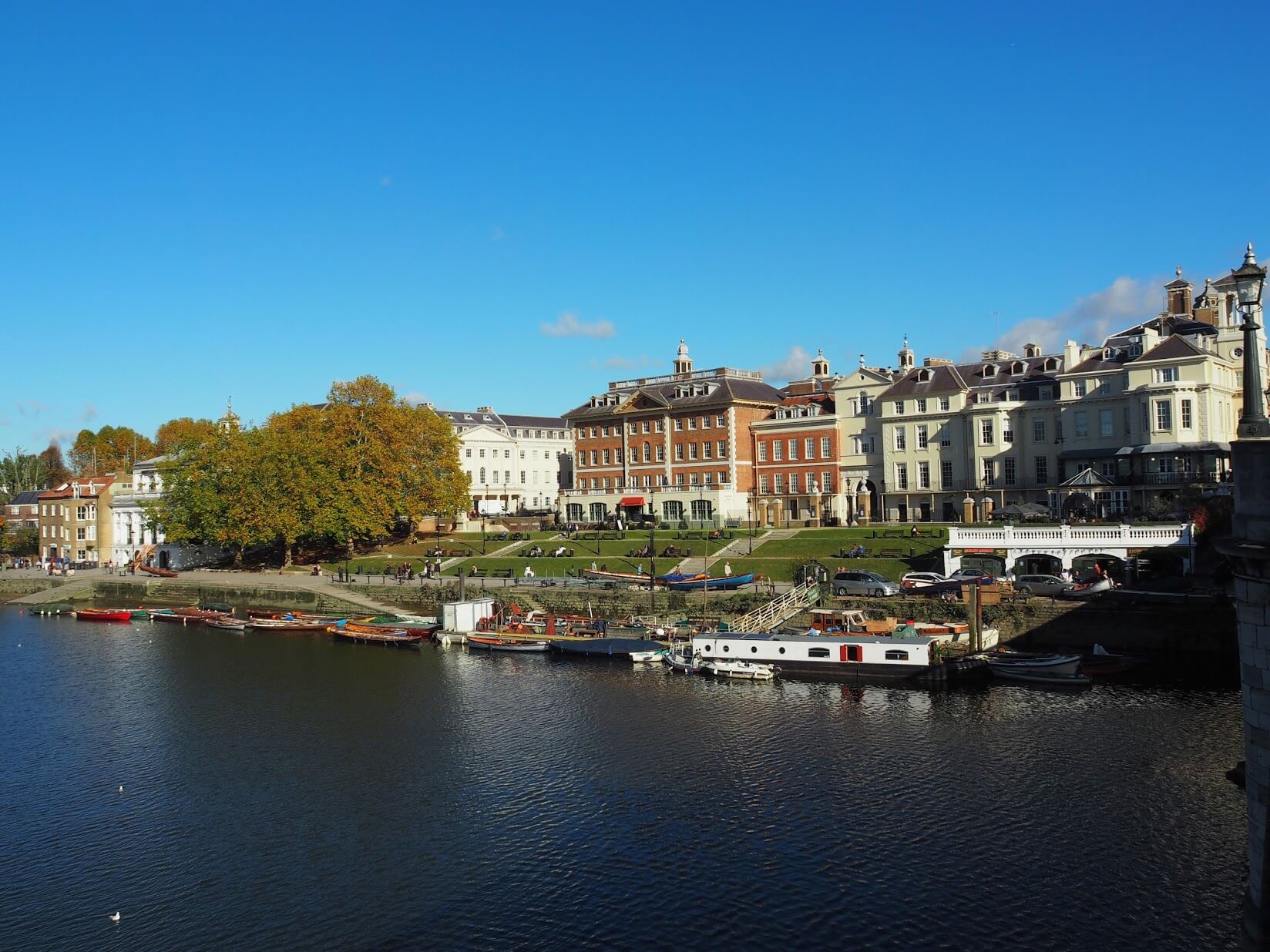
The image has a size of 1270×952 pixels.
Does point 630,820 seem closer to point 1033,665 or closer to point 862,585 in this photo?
point 1033,665

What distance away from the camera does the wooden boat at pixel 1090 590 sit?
51281 millimetres

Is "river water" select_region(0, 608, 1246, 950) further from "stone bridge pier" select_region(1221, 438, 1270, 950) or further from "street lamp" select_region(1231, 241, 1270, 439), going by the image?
"street lamp" select_region(1231, 241, 1270, 439)

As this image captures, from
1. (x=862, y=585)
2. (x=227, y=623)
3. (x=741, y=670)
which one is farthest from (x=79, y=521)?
(x=741, y=670)

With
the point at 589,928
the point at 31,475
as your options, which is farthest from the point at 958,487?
the point at 31,475

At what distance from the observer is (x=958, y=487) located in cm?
7950

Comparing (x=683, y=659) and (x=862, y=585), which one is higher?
(x=862, y=585)

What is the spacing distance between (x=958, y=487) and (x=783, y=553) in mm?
16288

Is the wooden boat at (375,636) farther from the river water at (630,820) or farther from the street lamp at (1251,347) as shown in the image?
the street lamp at (1251,347)

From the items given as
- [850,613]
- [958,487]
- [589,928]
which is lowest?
[589,928]

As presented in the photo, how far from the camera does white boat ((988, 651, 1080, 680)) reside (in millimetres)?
43844

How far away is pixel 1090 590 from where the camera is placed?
5153 cm

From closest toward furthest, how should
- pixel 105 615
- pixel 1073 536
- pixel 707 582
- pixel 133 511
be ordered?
Result: pixel 1073 536
pixel 707 582
pixel 105 615
pixel 133 511

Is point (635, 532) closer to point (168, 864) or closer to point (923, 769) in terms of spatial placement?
point (923, 769)

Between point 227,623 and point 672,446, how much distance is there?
4087cm
